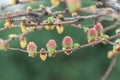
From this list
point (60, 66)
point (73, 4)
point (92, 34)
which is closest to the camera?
point (73, 4)

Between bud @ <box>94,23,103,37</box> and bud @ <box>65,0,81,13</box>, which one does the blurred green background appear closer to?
bud @ <box>94,23,103,37</box>

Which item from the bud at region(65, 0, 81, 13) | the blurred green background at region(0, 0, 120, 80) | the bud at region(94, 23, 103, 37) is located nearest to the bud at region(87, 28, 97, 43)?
the bud at region(94, 23, 103, 37)

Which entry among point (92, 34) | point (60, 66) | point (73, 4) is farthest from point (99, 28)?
point (60, 66)

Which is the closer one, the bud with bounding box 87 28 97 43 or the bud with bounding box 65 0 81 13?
the bud with bounding box 65 0 81 13

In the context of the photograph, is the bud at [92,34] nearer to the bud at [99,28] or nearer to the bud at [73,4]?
the bud at [99,28]

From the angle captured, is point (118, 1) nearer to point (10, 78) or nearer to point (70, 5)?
point (70, 5)

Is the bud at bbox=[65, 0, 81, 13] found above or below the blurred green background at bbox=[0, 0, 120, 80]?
above

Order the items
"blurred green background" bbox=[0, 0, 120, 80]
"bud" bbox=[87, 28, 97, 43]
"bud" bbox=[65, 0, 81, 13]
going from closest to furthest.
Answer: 1. "bud" bbox=[65, 0, 81, 13]
2. "bud" bbox=[87, 28, 97, 43]
3. "blurred green background" bbox=[0, 0, 120, 80]

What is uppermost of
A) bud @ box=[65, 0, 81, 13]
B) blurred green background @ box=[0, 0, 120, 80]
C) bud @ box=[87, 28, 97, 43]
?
bud @ box=[65, 0, 81, 13]

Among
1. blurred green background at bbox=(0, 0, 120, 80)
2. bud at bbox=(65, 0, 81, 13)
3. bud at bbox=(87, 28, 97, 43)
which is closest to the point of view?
bud at bbox=(65, 0, 81, 13)

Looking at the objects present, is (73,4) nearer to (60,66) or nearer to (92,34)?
(92,34)

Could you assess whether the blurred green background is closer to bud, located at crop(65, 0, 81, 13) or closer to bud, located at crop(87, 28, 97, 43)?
bud, located at crop(87, 28, 97, 43)
